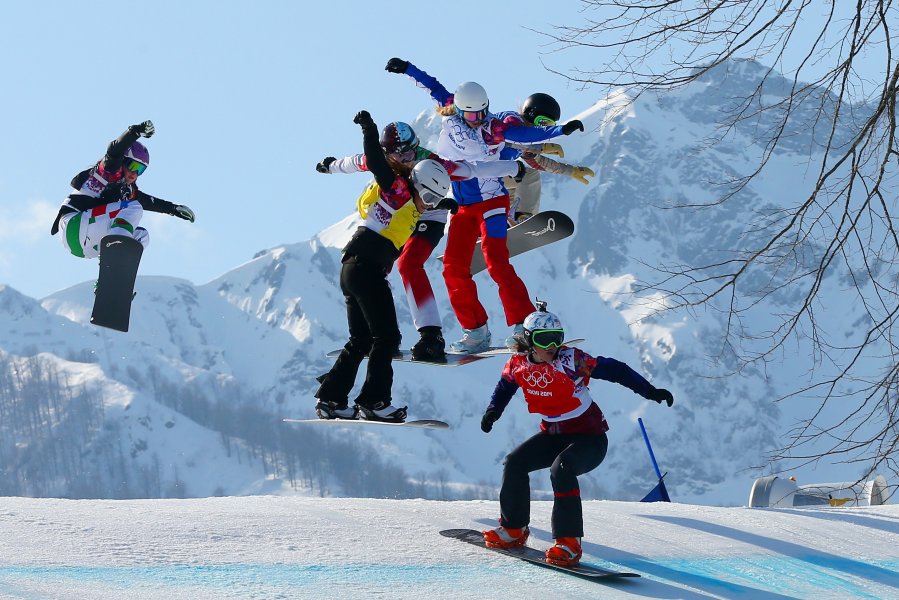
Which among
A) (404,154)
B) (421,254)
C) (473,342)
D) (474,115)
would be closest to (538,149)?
(474,115)

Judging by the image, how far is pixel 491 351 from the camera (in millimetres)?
10531

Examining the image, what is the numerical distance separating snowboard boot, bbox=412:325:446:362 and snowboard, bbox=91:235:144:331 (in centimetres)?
273

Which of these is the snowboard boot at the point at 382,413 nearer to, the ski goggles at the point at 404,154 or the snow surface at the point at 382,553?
the snow surface at the point at 382,553

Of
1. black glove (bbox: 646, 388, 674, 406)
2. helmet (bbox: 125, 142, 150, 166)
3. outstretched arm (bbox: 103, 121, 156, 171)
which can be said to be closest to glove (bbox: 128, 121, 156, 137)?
outstretched arm (bbox: 103, 121, 156, 171)

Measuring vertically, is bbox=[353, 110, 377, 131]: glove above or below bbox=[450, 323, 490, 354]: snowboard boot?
above

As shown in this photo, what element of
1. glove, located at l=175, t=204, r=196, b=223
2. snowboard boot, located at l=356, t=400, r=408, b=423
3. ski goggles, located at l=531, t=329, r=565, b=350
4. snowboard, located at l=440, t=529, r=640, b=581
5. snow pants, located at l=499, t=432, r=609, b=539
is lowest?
snowboard, located at l=440, t=529, r=640, b=581

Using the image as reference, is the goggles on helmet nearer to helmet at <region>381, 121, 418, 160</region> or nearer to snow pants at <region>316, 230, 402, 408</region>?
helmet at <region>381, 121, 418, 160</region>

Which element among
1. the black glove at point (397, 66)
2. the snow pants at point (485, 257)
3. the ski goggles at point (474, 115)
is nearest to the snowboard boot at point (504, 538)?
the snow pants at point (485, 257)

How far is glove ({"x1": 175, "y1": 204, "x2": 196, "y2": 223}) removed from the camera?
37.3 feet

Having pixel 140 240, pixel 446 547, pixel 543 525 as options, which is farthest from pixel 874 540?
pixel 140 240

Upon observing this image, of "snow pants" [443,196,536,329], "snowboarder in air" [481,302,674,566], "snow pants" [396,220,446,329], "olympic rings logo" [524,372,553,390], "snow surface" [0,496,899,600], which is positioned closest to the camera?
"snow surface" [0,496,899,600]

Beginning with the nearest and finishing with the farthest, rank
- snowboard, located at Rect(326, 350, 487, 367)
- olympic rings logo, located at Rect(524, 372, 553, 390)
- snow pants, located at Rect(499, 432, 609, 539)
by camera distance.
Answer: snow pants, located at Rect(499, 432, 609, 539) < olympic rings logo, located at Rect(524, 372, 553, 390) < snowboard, located at Rect(326, 350, 487, 367)

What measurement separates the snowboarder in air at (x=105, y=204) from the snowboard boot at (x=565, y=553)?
526cm

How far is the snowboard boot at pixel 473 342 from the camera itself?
35.2 feet
